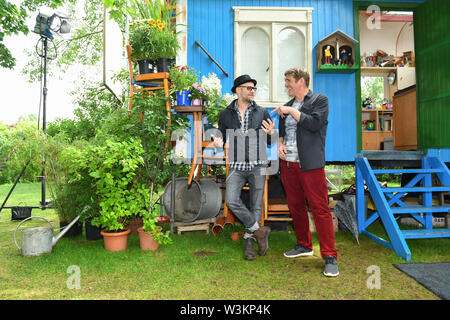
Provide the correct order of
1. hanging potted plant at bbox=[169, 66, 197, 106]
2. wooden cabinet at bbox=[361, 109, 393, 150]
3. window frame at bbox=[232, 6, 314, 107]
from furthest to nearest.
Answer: wooden cabinet at bbox=[361, 109, 393, 150] < window frame at bbox=[232, 6, 314, 107] < hanging potted plant at bbox=[169, 66, 197, 106]

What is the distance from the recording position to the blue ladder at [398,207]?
10.5 ft

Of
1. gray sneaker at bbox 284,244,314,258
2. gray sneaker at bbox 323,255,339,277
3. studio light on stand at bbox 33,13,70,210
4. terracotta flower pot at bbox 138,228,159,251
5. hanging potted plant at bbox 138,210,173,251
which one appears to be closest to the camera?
gray sneaker at bbox 323,255,339,277

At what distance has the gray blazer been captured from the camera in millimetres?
2656

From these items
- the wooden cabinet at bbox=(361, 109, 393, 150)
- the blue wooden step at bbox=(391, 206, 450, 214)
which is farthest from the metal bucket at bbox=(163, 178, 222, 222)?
the wooden cabinet at bbox=(361, 109, 393, 150)

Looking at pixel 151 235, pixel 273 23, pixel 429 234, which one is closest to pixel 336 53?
pixel 273 23

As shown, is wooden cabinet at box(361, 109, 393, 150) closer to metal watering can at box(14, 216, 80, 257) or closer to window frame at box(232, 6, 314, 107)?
window frame at box(232, 6, 314, 107)

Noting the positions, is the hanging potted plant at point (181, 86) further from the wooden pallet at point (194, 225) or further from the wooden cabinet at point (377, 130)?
the wooden cabinet at point (377, 130)

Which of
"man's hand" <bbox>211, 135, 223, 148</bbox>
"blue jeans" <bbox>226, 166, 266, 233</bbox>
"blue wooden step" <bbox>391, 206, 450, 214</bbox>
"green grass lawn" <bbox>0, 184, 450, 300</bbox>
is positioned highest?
"man's hand" <bbox>211, 135, 223, 148</bbox>

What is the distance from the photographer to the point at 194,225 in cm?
403

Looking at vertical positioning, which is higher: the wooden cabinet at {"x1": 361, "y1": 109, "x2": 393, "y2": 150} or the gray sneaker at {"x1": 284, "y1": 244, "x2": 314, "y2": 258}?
the wooden cabinet at {"x1": 361, "y1": 109, "x2": 393, "y2": 150}

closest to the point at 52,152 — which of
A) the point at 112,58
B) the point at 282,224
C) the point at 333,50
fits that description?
the point at 112,58

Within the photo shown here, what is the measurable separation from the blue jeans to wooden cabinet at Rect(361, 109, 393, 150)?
584cm
